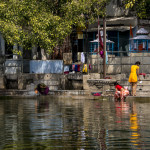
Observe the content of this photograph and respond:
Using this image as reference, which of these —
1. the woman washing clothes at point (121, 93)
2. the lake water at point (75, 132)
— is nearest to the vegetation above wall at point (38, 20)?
the woman washing clothes at point (121, 93)

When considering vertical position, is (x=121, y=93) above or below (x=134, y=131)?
above

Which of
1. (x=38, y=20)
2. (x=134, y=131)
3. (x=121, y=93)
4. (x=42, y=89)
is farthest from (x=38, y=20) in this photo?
(x=134, y=131)

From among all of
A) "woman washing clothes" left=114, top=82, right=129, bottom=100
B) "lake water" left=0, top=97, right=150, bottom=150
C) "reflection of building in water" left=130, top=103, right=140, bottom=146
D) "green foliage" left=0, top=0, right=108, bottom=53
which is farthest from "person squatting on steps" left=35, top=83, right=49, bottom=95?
"reflection of building in water" left=130, top=103, right=140, bottom=146

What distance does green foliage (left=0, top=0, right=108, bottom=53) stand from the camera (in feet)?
89.8

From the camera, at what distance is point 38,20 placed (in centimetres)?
2773

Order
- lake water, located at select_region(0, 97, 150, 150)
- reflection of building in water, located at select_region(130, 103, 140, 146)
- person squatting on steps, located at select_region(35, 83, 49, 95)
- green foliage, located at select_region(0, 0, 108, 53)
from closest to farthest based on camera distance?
1. lake water, located at select_region(0, 97, 150, 150)
2. reflection of building in water, located at select_region(130, 103, 140, 146)
3. person squatting on steps, located at select_region(35, 83, 49, 95)
4. green foliage, located at select_region(0, 0, 108, 53)

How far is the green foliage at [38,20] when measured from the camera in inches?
1077

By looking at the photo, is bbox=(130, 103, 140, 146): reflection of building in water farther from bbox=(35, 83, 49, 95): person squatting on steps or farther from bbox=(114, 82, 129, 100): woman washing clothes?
bbox=(35, 83, 49, 95): person squatting on steps

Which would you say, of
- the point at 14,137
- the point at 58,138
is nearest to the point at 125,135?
the point at 58,138

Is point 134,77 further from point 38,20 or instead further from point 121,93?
point 38,20

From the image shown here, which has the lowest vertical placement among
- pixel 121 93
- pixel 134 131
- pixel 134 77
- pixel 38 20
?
pixel 134 131

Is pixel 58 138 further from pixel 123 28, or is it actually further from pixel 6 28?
pixel 123 28

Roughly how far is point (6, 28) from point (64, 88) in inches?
→ 195

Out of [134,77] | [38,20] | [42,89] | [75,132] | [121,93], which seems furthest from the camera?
[38,20]
